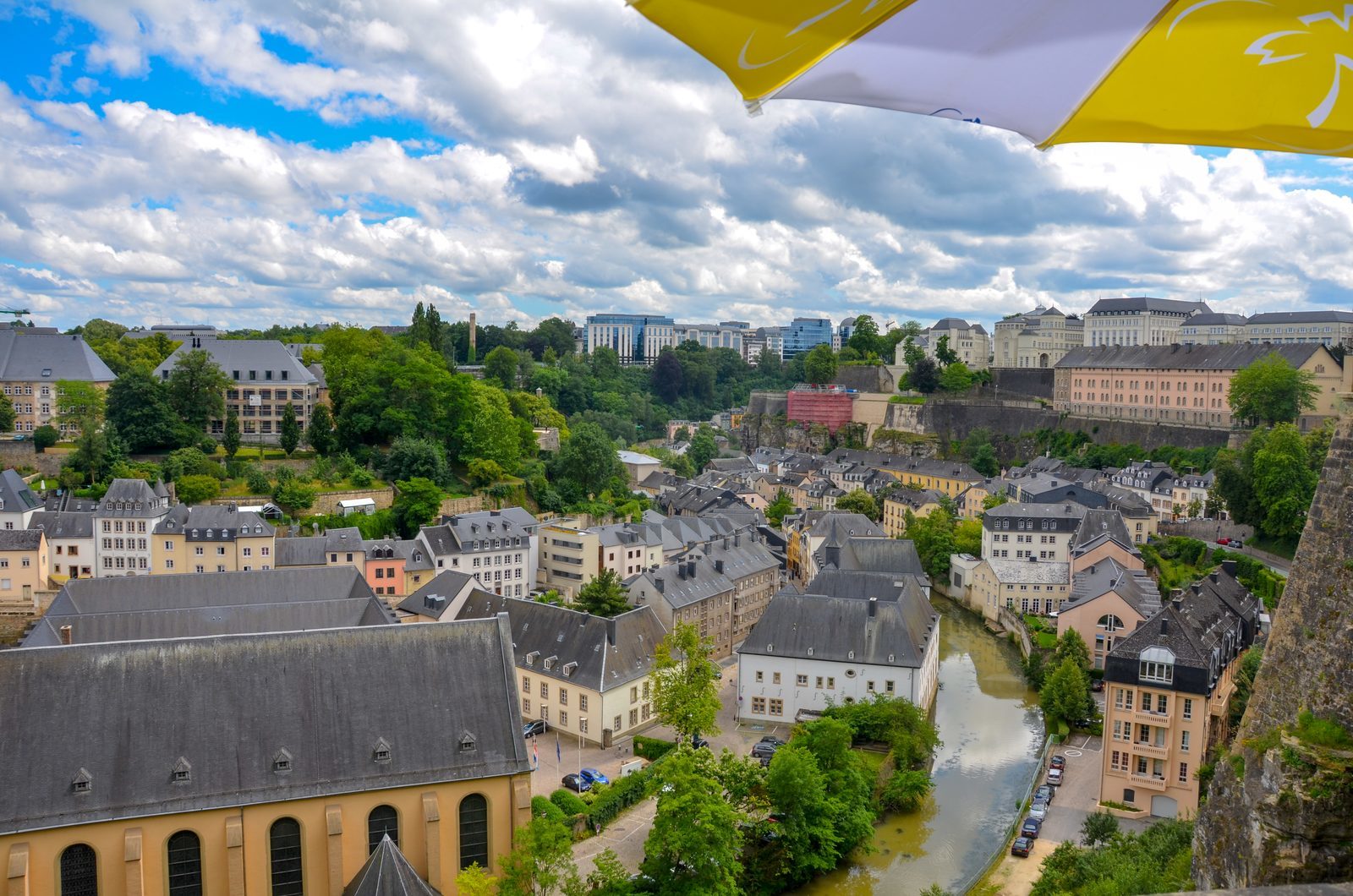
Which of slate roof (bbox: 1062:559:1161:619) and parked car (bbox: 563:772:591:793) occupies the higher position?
slate roof (bbox: 1062:559:1161:619)

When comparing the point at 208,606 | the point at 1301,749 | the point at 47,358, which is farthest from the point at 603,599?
the point at 47,358

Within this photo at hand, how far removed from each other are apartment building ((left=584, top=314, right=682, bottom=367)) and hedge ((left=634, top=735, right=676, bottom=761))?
422 ft

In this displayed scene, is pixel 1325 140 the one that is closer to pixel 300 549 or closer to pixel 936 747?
pixel 936 747

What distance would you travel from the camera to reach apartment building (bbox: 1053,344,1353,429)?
55719 mm

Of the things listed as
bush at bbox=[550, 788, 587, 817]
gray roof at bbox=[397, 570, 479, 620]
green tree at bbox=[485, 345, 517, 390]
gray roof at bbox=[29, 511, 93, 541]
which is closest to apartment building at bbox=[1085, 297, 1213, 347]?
green tree at bbox=[485, 345, 517, 390]

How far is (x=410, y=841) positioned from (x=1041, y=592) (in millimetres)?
31796

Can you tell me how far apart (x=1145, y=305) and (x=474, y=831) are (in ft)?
281

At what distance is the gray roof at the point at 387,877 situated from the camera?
15.7 meters

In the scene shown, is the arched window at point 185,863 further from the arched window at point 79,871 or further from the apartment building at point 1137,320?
the apartment building at point 1137,320

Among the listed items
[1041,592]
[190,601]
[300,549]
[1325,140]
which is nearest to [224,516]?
[300,549]

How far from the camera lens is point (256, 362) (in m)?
52.5

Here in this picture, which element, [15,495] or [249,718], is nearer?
[249,718]

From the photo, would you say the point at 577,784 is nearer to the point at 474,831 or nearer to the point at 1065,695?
the point at 474,831

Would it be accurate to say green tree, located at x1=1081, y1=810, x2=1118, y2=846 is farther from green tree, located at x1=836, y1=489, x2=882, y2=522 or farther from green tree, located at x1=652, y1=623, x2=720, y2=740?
green tree, located at x1=836, y1=489, x2=882, y2=522
